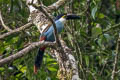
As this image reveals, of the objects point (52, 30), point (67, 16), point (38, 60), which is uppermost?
point (67, 16)

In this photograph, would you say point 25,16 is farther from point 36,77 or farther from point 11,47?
point 36,77

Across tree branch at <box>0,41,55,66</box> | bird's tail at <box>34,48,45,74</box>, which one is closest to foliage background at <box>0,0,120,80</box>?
bird's tail at <box>34,48,45,74</box>

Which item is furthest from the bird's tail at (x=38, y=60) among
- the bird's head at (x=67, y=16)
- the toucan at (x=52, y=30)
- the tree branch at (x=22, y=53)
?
the tree branch at (x=22, y=53)

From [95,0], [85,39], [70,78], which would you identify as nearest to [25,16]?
[85,39]

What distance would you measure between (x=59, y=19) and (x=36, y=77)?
81cm

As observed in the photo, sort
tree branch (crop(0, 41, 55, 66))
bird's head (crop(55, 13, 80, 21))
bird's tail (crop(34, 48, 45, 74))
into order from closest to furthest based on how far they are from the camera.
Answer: tree branch (crop(0, 41, 55, 66)) < bird's tail (crop(34, 48, 45, 74)) < bird's head (crop(55, 13, 80, 21))

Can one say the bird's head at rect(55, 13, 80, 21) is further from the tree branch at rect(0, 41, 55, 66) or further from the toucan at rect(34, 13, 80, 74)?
the tree branch at rect(0, 41, 55, 66)

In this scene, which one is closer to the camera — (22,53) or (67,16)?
(22,53)

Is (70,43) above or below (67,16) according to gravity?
below

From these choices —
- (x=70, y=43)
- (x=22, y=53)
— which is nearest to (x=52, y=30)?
(x=70, y=43)

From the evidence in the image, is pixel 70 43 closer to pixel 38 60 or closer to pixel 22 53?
pixel 38 60

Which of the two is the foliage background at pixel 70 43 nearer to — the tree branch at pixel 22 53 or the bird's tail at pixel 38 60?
the bird's tail at pixel 38 60

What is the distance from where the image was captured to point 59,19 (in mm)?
3314

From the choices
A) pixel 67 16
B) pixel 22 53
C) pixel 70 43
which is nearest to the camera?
pixel 22 53
